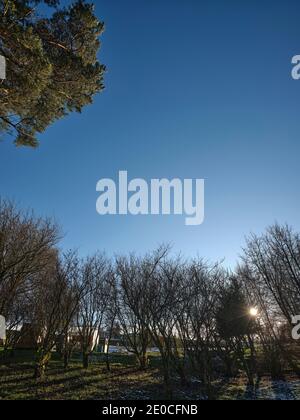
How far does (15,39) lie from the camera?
7.88 m

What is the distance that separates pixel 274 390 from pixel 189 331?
5773 millimetres

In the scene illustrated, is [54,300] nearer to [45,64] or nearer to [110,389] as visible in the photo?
[110,389]

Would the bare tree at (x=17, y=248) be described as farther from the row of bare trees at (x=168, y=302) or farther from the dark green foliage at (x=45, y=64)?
the dark green foliage at (x=45, y=64)

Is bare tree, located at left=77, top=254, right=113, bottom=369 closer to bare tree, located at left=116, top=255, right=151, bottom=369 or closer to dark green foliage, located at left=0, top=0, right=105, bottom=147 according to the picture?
bare tree, located at left=116, top=255, right=151, bottom=369

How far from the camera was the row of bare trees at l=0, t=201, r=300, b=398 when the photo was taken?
14188mm

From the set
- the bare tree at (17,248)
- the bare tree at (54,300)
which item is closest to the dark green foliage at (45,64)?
the bare tree at (17,248)

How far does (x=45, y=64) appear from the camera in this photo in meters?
7.80

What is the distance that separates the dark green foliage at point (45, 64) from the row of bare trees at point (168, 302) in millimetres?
6765

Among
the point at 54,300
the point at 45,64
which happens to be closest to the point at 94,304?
the point at 54,300

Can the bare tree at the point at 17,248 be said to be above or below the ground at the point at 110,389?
above

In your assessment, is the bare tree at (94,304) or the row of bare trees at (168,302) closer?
the row of bare trees at (168,302)

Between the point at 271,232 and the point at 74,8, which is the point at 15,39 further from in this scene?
the point at 271,232

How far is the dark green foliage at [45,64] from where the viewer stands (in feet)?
25.7
